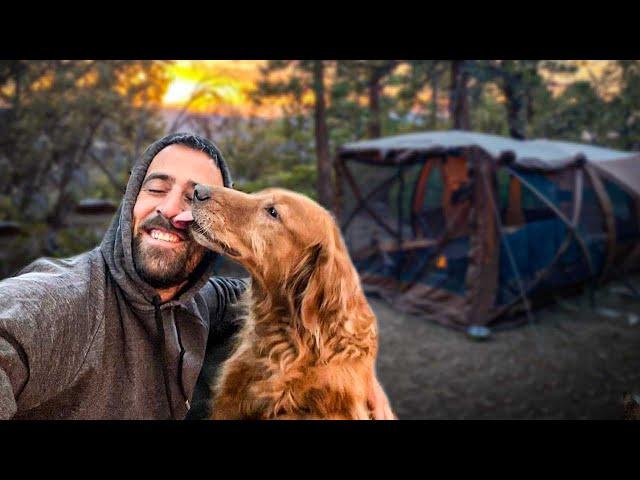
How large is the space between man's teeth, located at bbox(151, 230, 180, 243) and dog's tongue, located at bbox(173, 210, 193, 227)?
63mm

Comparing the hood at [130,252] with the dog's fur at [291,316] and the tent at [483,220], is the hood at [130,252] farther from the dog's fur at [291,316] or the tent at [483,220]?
the tent at [483,220]

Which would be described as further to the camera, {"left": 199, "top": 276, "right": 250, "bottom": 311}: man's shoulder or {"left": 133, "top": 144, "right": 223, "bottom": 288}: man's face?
{"left": 199, "top": 276, "right": 250, "bottom": 311}: man's shoulder

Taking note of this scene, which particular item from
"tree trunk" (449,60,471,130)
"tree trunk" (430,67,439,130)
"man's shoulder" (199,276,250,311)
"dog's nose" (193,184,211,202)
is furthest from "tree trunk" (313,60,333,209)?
"dog's nose" (193,184,211,202)

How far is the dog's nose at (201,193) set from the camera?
6.07ft

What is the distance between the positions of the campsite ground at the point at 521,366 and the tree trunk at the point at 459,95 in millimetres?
Result: 7340

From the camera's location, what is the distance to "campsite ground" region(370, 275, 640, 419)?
5375mm

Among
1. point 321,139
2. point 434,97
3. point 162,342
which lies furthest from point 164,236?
point 434,97

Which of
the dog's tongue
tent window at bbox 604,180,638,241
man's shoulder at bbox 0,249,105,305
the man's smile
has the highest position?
the dog's tongue

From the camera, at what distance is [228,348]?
233 centimetres

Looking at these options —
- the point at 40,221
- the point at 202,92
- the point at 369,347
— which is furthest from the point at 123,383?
the point at 202,92

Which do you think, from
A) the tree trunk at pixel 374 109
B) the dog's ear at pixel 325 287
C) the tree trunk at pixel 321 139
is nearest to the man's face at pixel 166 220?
the dog's ear at pixel 325 287

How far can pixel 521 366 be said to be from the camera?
629cm

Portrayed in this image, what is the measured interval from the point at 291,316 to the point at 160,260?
0.70 metres

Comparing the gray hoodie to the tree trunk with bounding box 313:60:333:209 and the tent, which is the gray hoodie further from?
the tree trunk with bounding box 313:60:333:209
